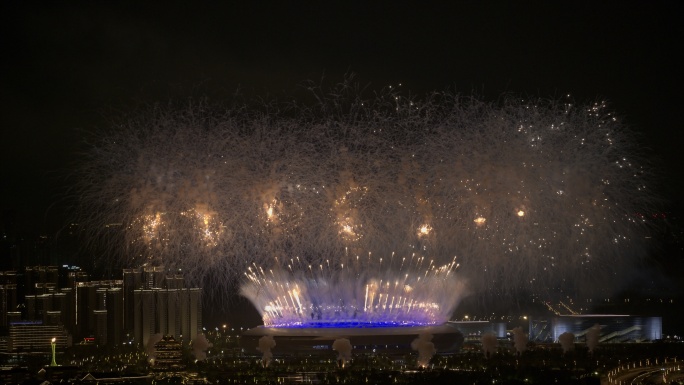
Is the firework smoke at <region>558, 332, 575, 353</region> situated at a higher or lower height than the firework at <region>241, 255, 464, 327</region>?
lower

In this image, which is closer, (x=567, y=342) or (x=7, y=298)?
(x=567, y=342)

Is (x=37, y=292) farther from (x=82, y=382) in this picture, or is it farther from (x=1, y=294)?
(x=82, y=382)

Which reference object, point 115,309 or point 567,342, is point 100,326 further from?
point 567,342

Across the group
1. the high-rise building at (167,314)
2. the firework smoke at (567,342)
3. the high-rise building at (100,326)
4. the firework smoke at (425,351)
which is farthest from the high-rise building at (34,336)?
the firework smoke at (567,342)

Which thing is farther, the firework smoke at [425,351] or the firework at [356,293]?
the firework at [356,293]

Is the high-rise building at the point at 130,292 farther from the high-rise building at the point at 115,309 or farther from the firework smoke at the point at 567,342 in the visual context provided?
the firework smoke at the point at 567,342

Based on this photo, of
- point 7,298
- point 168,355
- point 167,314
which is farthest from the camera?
point 7,298

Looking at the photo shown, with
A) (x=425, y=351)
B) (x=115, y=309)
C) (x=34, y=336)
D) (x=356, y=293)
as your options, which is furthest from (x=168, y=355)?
(x=115, y=309)

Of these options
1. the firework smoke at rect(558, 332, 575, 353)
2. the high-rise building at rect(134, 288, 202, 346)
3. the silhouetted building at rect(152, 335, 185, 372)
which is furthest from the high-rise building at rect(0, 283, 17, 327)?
the firework smoke at rect(558, 332, 575, 353)

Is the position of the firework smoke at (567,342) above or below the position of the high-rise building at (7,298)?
below

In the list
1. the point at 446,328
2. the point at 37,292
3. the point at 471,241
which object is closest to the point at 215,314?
the point at 37,292

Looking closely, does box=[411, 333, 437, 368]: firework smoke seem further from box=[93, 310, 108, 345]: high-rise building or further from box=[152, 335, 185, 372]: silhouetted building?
box=[93, 310, 108, 345]: high-rise building
